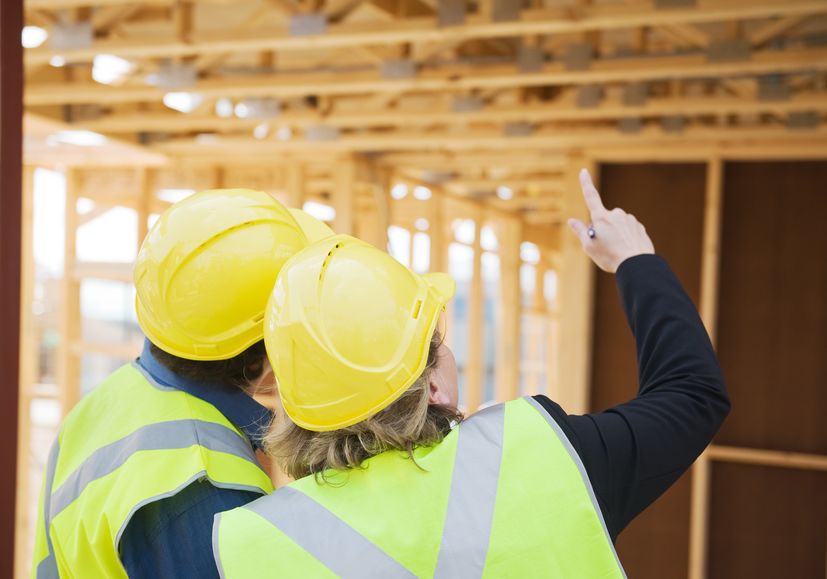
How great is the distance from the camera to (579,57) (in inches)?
145

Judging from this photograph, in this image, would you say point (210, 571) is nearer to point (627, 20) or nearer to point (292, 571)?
point (292, 571)

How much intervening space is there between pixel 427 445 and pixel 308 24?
2.43 m

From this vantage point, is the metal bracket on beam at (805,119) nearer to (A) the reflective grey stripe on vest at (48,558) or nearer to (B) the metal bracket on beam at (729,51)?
(B) the metal bracket on beam at (729,51)

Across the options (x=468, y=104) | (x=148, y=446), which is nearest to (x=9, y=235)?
(x=148, y=446)

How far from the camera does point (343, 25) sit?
3.38 metres

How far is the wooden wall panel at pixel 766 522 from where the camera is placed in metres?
4.57

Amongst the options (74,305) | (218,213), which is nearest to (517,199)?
(74,305)

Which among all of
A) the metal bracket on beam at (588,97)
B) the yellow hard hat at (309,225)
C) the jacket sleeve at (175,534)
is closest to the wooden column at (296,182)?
the metal bracket on beam at (588,97)

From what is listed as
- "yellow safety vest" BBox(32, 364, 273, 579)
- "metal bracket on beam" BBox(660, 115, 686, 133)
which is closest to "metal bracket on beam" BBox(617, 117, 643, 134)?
"metal bracket on beam" BBox(660, 115, 686, 133)

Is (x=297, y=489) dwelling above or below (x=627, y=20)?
below

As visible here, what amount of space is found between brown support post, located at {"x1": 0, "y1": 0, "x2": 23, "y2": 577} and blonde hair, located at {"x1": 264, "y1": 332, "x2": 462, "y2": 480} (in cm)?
72

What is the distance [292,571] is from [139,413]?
56 centimetres

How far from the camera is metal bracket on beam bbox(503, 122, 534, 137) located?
16.3ft

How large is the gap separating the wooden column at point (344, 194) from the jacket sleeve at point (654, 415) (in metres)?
4.38
